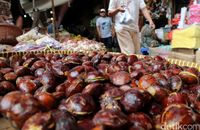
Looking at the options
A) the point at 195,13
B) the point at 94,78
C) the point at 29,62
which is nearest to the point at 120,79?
the point at 94,78

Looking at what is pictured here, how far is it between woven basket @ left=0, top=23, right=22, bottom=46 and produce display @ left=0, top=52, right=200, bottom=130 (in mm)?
1849

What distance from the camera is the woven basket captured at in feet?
10.5

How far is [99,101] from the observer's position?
3.48ft

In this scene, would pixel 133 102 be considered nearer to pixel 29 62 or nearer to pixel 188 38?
pixel 29 62

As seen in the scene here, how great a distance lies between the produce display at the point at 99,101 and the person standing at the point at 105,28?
5.94m

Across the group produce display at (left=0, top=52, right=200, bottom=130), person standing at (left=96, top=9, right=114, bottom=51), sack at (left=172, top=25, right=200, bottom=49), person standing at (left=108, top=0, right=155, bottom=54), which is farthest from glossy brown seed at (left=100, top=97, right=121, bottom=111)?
person standing at (left=96, top=9, right=114, bottom=51)

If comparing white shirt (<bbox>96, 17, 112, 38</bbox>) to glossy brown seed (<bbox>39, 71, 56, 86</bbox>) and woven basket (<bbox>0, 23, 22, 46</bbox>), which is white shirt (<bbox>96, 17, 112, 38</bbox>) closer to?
woven basket (<bbox>0, 23, 22, 46</bbox>)

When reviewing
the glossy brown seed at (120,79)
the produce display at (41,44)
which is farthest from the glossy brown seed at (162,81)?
the produce display at (41,44)

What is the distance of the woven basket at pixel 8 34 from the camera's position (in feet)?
10.5

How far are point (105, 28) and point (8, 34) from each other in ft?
14.1

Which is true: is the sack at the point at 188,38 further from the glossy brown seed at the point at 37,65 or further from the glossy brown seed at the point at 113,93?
the glossy brown seed at the point at 113,93

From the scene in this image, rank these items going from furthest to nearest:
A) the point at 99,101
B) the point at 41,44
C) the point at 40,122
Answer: the point at 41,44 → the point at 99,101 → the point at 40,122

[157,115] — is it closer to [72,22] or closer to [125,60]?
[125,60]

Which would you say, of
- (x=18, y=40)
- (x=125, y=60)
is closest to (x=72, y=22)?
(x=18, y=40)
